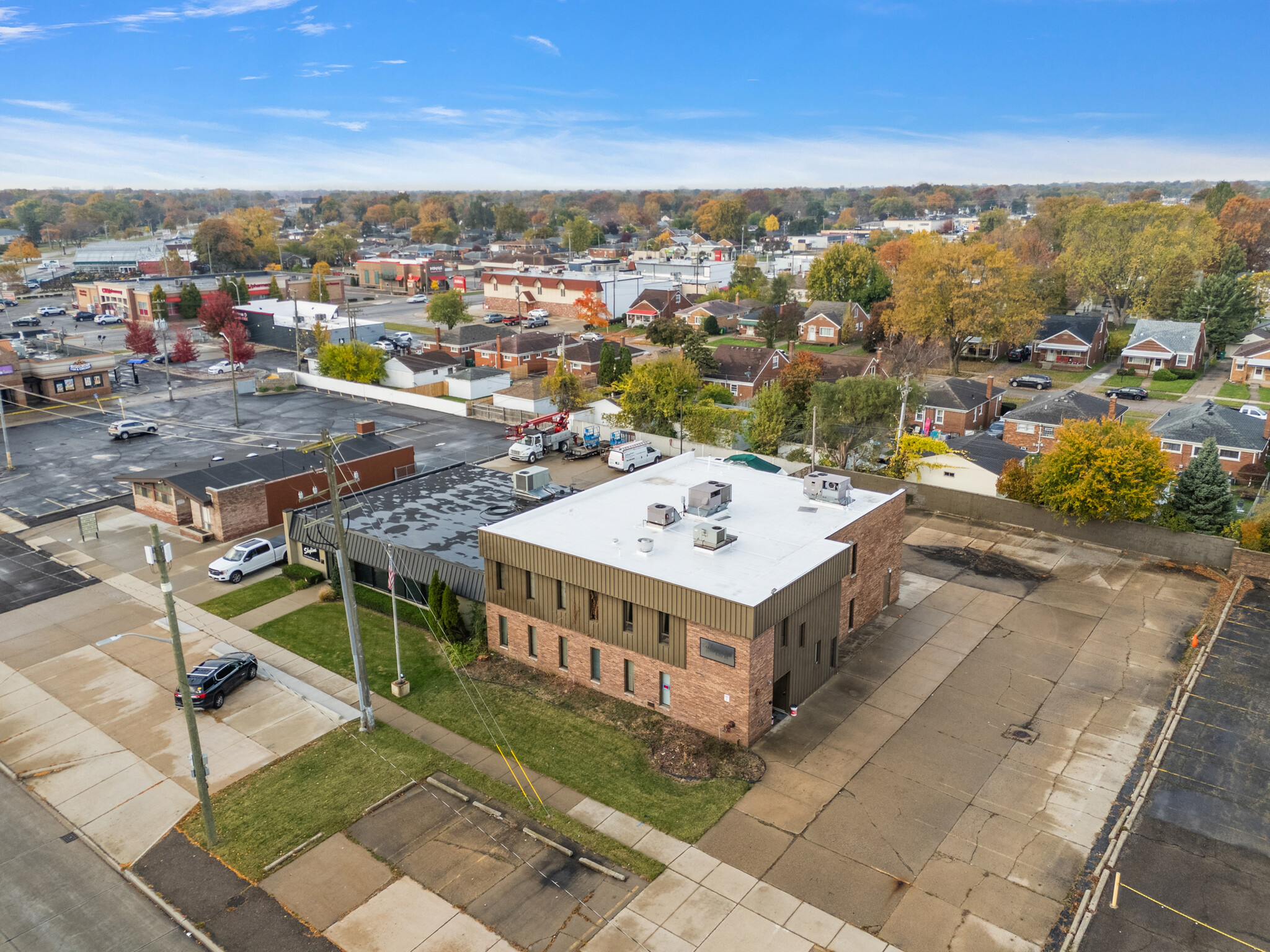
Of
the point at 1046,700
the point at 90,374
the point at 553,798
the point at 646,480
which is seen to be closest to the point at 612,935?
the point at 553,798

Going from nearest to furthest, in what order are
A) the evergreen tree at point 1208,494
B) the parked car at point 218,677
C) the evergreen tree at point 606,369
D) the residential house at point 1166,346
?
the parked car at point 218,677 < the evergreen tree at point 1208,494 < the evergreen tree at point 606,369 < the residential house at point 1166,346

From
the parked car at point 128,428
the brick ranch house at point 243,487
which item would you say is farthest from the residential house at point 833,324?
the parked car at point 128,428

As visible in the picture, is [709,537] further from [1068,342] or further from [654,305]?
[654,305]

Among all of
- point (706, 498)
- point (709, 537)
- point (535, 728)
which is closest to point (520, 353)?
point (706, 498)

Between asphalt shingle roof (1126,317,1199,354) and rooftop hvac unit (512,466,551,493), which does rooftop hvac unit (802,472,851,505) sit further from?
asphalt shingle roof (1126,317,1199,354)

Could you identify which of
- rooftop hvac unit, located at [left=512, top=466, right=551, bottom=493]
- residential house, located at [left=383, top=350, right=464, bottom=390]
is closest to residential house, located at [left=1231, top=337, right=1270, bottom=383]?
residential house, located at [left=383, top=350, right=464, bottom=390]

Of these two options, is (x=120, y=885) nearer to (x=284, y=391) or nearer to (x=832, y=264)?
(x=284, y=391)

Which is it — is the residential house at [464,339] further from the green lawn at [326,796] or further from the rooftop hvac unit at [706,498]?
the green lawn at [326,796]
